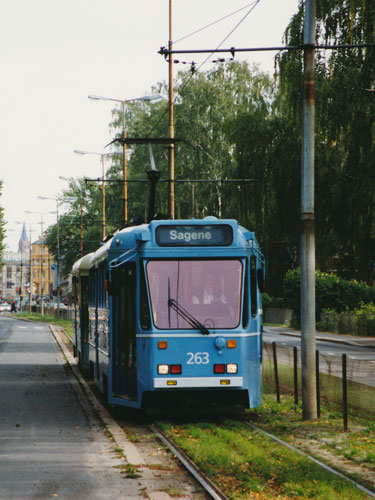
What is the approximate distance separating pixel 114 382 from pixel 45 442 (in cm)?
280

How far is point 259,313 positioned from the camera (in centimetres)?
1455

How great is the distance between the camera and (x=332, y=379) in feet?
51.8

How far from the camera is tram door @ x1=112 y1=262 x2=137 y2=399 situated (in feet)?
46.4

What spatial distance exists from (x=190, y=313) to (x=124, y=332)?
131 centimetres

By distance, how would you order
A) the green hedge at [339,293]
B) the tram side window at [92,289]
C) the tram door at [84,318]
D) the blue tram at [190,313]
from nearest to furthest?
the blue tram at [190,313]
the tram side window at [92,289]
the tram door at [84,318]
the green hedge at [339,293]

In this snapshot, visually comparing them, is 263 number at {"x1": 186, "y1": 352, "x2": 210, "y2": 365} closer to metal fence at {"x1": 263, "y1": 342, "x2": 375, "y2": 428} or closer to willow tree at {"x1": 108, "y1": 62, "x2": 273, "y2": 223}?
metal fence at {"x1": 263, "y1": 342, "x2": 375, "y2": 428}

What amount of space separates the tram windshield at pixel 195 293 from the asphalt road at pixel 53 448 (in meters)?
1.94

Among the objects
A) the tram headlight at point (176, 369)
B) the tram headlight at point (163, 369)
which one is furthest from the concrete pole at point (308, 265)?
the tram headlight at point (163, 369)

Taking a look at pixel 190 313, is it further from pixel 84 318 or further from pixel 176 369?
pixel 84 318

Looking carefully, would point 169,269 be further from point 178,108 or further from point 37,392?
point 178,108

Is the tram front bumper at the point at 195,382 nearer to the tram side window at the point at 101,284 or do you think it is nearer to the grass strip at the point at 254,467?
the grass strip at the point at 254,467

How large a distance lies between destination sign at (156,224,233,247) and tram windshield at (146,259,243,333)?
264 mm

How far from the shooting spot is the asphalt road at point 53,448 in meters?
8.98

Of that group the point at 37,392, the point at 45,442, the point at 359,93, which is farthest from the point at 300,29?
the point at 45,442
